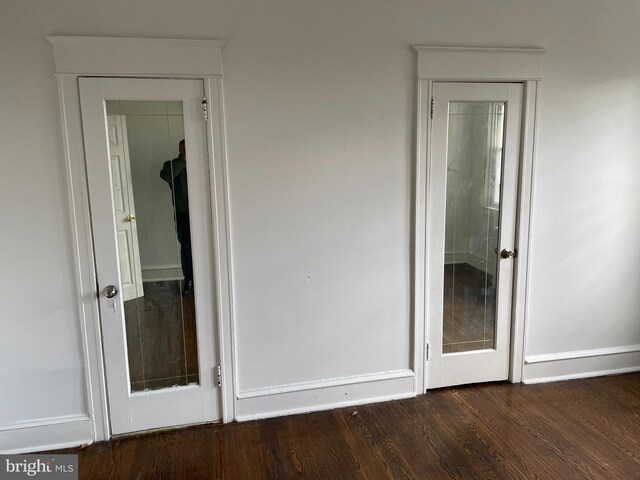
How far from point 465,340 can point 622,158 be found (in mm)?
1619

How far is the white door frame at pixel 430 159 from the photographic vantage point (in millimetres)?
2736

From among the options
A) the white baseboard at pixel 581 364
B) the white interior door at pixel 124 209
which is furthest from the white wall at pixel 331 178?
the white interior door at pixel 124 209

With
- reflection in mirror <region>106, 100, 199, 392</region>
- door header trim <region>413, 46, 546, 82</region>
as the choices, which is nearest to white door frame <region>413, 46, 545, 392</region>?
door header trim <region>413, 46, 546, 82</region>

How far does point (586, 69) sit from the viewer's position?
9.66ft

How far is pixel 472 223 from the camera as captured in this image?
3.02 metres

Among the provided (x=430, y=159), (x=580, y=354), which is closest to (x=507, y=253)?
(x=430, y=159)

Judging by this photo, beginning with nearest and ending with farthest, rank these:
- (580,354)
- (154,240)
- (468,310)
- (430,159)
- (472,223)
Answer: (154,240) → (430,159) → (472,223) → (468,310) → (580,354)

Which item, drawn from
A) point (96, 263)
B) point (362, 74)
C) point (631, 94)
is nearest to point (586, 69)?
point (631, 94)

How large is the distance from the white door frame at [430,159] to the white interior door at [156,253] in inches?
50.6

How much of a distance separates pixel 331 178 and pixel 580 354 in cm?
219

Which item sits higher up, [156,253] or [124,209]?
[124,209]

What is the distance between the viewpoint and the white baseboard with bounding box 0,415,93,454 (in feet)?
8.21

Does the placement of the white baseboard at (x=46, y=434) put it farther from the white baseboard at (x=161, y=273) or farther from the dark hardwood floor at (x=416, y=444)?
the white baseboard at (x=161, y=273)

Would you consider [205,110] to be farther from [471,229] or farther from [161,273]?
[471,229]
